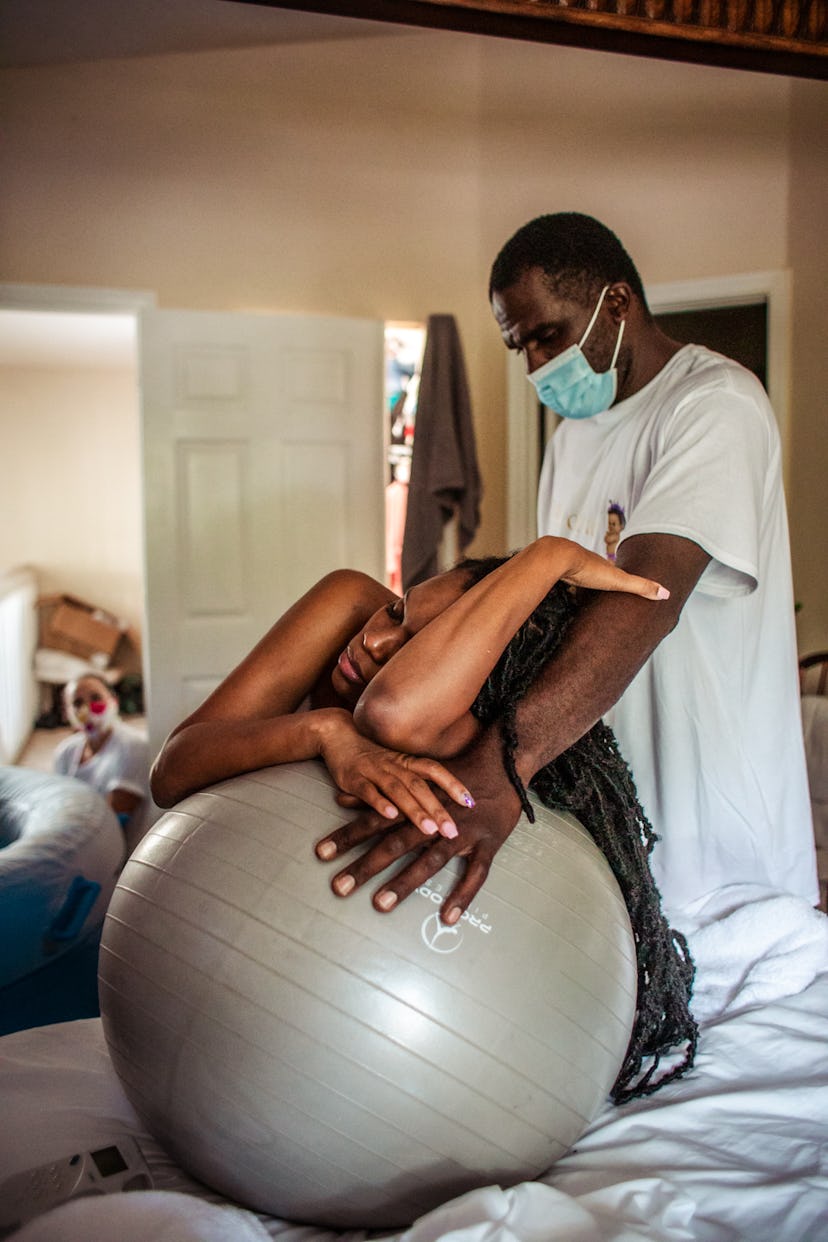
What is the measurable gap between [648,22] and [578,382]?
0.66 metres

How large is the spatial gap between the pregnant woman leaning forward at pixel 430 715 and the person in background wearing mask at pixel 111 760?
2.50 m

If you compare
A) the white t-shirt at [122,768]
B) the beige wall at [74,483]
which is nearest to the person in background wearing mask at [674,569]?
the white t-shirt at [122,768]

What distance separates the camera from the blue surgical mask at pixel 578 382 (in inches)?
70.4

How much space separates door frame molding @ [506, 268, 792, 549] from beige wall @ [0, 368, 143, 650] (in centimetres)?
519

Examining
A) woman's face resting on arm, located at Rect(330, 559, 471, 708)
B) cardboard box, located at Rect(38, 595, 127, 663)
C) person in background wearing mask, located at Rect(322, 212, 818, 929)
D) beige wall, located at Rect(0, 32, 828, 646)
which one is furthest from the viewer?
cardboard box, located at Rect(38, 595, 127, 663)

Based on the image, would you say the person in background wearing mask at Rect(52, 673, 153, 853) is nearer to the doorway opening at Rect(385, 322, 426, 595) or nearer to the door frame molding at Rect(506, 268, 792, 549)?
the doorway opening at Rect(385, 322, 426, 595)

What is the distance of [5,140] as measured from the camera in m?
3.73

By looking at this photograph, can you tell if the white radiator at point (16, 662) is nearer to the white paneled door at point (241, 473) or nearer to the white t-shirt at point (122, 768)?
the white t-shirt at point (122, 768)

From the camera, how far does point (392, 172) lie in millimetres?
4020

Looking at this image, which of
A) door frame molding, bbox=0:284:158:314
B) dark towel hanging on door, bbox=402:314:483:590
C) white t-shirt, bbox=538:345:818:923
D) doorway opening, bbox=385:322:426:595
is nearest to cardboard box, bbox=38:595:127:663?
doorway opening, bbox=385:322:426:595

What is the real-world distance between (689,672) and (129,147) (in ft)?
10.8

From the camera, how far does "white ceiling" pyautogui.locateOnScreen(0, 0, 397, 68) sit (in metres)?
3.39

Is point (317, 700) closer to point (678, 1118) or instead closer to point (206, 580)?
point (678, 1118)

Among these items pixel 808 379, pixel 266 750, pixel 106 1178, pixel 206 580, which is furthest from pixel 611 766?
pixel 808 379
